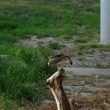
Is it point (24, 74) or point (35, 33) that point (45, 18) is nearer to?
point (35, 33)

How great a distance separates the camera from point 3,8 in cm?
2400

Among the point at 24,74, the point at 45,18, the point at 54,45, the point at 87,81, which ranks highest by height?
the point at 24,74

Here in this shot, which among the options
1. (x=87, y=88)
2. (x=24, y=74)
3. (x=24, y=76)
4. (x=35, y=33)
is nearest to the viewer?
(x=24, y=76)

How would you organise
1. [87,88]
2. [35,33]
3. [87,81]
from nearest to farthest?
[87,88] → [87,81] → [35,33]

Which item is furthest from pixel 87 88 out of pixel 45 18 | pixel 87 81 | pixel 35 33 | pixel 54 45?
pixel 45 18

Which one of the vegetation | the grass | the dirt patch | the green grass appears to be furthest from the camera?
the green grass

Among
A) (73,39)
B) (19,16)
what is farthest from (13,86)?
(19,16)

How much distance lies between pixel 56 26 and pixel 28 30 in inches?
58.0

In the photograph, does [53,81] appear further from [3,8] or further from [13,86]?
[3,8]

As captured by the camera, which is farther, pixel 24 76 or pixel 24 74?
pixel 24 74

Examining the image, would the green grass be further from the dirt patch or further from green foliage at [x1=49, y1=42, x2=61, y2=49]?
the dirt patch

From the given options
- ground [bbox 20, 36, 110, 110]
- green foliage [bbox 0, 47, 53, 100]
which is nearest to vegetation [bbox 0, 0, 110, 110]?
green foliage [bbox 0, 47, 53, 100]

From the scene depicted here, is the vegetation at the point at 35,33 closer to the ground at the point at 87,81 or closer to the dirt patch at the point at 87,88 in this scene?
the ground at the point at 87,81

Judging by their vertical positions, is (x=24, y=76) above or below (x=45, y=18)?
above
